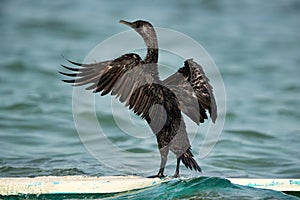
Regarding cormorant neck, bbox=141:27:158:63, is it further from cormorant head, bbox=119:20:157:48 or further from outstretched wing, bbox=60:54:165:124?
outstretched wing, bbox=60:54:165:124

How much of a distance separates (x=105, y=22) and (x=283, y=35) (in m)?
4.00

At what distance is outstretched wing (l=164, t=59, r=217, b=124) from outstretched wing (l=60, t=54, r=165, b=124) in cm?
32

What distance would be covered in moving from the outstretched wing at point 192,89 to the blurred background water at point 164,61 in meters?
0.66

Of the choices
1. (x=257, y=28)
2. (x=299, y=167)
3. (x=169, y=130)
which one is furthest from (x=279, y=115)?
(x=257, y=28)

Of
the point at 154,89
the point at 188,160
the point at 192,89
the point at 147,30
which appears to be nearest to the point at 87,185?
the point at 188,160

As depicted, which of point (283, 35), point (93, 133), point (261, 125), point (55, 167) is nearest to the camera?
point (55, 167)

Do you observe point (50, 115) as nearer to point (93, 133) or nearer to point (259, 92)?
point (93, 133)

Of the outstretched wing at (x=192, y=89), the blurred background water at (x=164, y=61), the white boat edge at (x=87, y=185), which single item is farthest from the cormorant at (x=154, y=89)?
the blurred background water at (x=164, y=61)

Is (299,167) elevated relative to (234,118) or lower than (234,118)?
lower

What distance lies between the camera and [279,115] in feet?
37.6

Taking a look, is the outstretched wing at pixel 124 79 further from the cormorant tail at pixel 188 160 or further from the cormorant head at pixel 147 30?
the cormorant tail at pixel 188 160

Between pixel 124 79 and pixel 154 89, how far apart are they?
10.5 inches

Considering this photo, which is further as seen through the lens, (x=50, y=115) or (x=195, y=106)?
(x=50, y=115)

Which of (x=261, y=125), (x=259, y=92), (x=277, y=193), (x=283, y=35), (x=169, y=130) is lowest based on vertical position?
(x=277, y=193)
